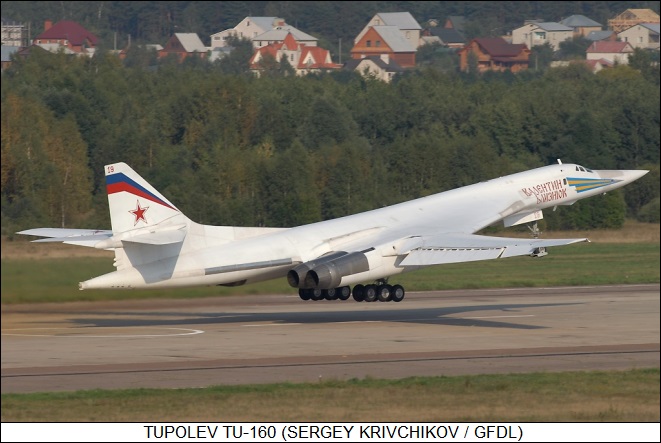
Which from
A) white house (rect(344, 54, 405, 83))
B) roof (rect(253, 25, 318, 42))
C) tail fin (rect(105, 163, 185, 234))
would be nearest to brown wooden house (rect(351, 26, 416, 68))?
white house (rect(344, 54, 405, 83))

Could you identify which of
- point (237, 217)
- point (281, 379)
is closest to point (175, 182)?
point (237, 217)

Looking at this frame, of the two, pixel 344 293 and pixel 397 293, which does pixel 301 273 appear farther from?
pixel 397 293

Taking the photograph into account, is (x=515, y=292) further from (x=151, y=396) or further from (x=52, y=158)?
(x=151, y=396)

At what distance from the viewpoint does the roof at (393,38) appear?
230 ft

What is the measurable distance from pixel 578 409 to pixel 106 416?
1292 centimetres

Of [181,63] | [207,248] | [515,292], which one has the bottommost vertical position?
[515,292]

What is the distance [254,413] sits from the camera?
1303 inches

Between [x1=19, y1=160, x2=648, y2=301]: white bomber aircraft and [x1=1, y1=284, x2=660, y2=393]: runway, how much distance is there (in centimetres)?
203

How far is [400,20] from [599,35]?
1200 cm

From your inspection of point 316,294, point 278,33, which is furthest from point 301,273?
point 278,33

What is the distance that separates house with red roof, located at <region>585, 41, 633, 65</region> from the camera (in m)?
83.4

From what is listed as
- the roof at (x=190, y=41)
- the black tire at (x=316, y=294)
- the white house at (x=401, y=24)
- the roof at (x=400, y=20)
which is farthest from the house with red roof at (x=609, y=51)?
the roof at (x=190, y=41)

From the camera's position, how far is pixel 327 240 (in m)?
48.7

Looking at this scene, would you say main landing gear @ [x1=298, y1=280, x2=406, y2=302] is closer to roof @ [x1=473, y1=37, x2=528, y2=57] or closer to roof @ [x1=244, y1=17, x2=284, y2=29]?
roof @ [x1=244, y1=17, x2=284, y2=29]
